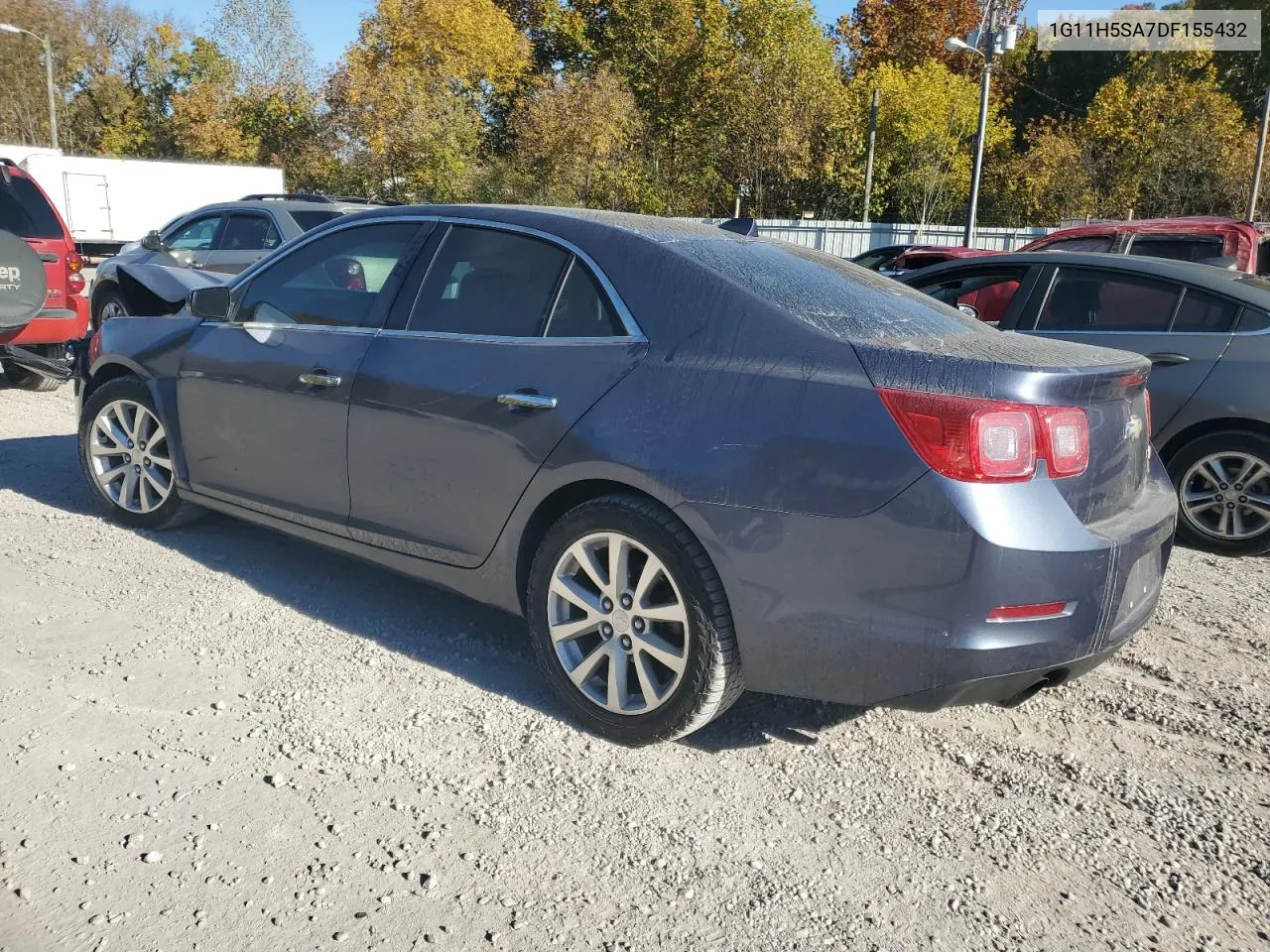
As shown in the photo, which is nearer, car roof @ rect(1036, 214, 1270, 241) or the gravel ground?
the gravel ground

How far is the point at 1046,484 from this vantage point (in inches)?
114

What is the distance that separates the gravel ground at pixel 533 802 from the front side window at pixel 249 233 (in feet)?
23.1

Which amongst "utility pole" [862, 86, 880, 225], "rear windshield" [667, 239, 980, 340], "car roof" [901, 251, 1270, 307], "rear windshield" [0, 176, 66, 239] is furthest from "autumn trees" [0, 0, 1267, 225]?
"rear windshield" [667, 239, 980, 340]

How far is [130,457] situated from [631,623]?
10.2 ft

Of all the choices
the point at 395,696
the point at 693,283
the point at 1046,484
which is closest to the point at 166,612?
the point at 395,696

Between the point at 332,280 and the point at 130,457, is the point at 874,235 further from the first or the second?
the point at 332,280

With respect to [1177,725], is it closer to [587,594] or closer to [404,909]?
[587,594]

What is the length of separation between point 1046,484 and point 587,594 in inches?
55.5

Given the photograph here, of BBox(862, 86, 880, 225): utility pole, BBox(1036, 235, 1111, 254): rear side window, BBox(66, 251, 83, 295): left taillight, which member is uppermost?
BBox(862, 86, 880, 225): utility pole

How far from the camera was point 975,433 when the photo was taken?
2781mm

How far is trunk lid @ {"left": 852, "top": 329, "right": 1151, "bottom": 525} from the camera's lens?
286 cm

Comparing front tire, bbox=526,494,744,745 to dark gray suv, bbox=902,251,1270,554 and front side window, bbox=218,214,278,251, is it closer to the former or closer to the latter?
dark gray suv, bbox=902,251,1270,554

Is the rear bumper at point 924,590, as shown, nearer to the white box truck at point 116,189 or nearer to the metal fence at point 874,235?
the metal fence at point 874,235

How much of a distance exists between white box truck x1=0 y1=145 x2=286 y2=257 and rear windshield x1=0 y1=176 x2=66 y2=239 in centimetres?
2180
